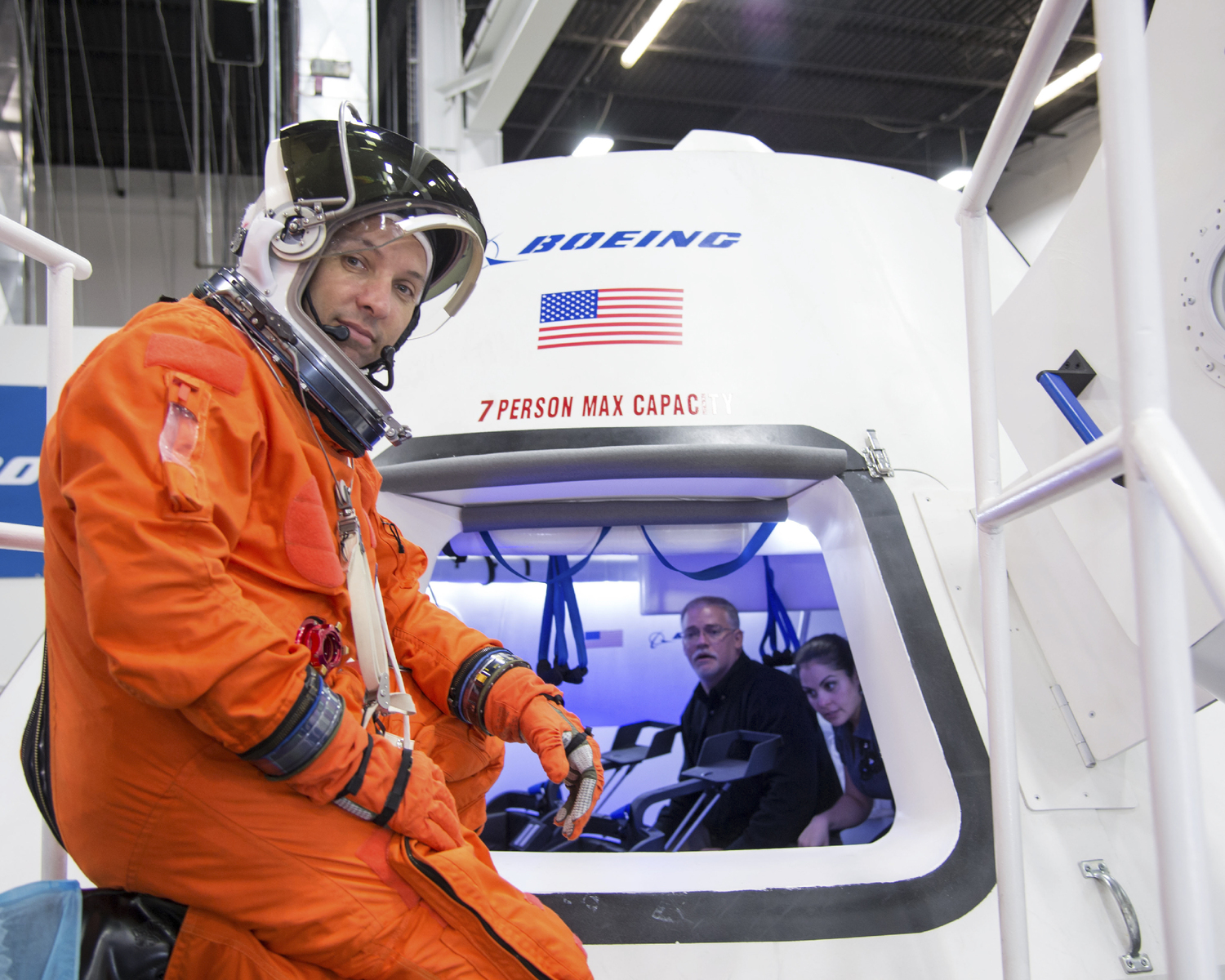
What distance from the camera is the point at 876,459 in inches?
82.8

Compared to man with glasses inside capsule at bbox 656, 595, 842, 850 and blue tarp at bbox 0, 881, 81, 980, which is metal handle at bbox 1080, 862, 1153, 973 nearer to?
man with glasses inside capsule at bbox 656, 595, 842, 850

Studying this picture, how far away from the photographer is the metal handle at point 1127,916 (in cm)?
151

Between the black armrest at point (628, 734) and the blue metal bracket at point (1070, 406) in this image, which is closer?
the blue metal bracket at point (1070, 406)

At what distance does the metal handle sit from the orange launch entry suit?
1.05 meters

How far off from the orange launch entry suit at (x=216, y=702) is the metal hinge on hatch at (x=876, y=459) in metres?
1.35

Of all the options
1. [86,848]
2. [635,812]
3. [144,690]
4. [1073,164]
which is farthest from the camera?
[1073,164]

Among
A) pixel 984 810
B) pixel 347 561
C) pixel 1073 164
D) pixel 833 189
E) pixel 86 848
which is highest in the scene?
pixel 1073 164

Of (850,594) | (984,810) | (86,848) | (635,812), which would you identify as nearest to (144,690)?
(86,848)

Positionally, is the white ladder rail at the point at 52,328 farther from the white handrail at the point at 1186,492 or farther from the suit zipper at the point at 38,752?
the white handrail at the point at 1186,492

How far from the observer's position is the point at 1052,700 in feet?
5.91

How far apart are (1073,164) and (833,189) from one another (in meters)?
7.87

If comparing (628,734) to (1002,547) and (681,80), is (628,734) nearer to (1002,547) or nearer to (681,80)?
(1002,547)

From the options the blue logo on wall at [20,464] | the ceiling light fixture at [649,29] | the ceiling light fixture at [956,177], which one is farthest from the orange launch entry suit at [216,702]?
the ceiling light fixture at [956,177]

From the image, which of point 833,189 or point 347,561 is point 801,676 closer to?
point 833,189
